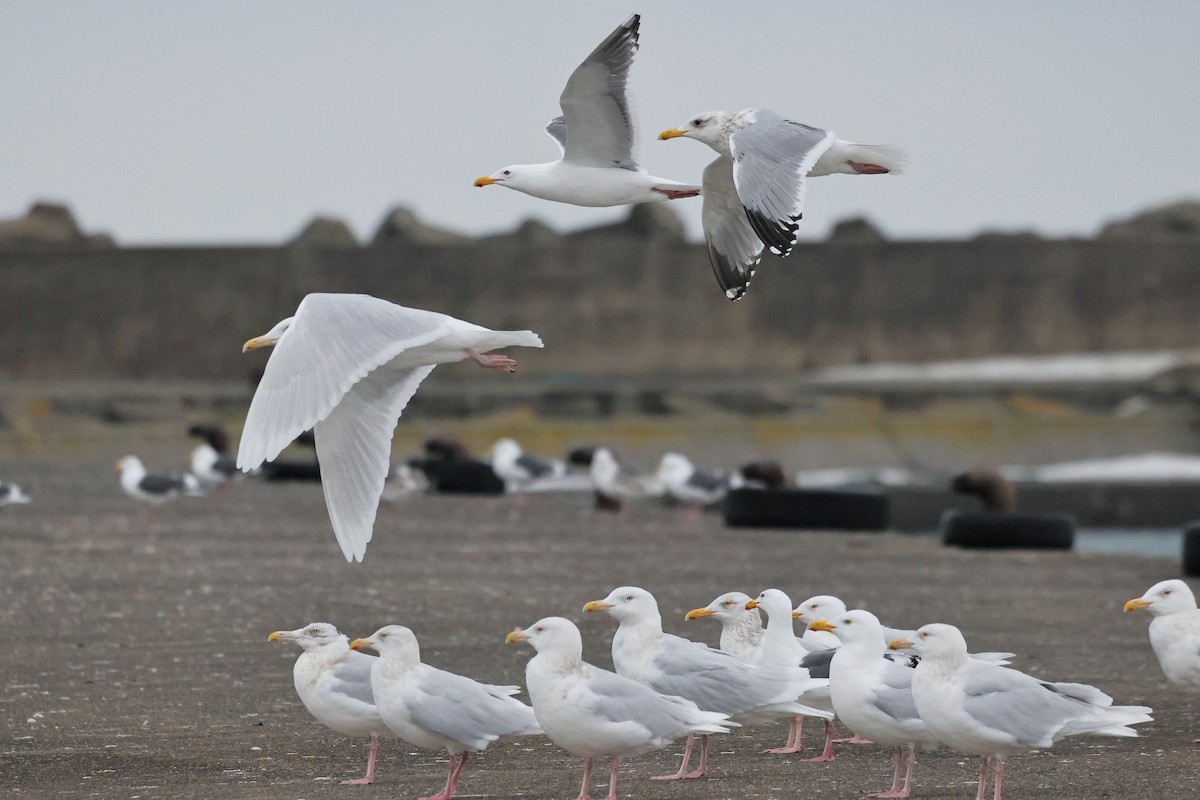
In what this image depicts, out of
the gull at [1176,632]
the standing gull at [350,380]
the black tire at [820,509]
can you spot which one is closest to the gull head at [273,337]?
the standing gull at [350,380]

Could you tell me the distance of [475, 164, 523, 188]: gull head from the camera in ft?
22.3

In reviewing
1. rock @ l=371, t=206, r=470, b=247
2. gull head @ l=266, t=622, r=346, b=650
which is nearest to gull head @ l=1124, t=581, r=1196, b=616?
gull head @ l=266, t=622, r=346, b=650

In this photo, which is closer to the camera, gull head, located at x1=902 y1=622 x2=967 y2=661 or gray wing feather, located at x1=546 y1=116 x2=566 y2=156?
gull head, located at x1=902 y1=622 x2=967 y2=661

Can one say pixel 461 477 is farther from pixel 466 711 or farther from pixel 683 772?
pixel 466 711

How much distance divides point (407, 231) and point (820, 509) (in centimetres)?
2044

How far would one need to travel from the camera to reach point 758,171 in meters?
6.19

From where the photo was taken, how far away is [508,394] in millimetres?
30688

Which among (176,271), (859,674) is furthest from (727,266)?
(176,271)

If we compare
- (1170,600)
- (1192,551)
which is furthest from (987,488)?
(1170,600)

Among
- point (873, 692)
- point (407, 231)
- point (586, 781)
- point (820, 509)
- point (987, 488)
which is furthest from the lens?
point (407, 231)

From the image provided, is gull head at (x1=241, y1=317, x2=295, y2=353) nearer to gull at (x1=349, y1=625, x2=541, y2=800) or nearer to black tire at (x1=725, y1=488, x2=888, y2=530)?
gull at (x1=349, y1=625, x2=541, y2=800)

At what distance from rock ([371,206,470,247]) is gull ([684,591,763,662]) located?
28196 mm

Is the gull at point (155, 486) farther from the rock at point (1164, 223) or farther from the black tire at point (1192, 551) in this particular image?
the rock at point (1164, 223)

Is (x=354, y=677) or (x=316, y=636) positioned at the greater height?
(x=316, y=636)
